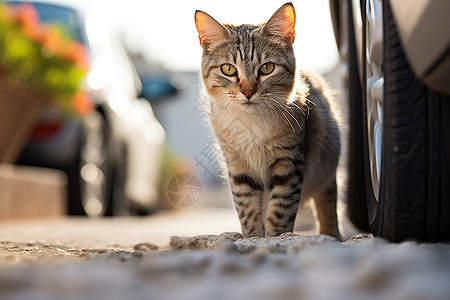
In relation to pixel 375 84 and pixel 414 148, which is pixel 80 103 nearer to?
pixel 375 84

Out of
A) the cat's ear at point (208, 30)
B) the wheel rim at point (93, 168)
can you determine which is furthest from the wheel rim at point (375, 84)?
the wheel rim at point (93, 168)

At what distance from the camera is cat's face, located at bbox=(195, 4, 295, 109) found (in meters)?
2.74

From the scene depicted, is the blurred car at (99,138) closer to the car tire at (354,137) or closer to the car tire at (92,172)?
the car tire at (92,172)

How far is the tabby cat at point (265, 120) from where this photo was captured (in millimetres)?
2656

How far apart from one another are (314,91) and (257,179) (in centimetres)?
61

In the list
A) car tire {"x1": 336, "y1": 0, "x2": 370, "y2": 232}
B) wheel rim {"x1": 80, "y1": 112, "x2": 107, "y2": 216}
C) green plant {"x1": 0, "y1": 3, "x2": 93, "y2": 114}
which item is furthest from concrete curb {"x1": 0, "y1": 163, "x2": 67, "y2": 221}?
car tire {"x1": 336, "y1": 0, "x2": 370, "y2": 232}

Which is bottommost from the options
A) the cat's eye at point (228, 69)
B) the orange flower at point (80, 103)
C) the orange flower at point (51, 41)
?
the orange flower at point (80, 103)

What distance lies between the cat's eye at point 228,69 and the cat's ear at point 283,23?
0.24 metres

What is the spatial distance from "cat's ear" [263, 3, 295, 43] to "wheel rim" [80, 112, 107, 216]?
2.65 meters

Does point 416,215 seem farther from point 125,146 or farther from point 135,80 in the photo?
point 135,80

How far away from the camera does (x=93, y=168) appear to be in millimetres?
5293

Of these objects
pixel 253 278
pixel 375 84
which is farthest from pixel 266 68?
pixel 253 278

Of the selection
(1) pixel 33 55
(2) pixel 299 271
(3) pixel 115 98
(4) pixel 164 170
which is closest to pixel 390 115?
(2) pixel 299 271

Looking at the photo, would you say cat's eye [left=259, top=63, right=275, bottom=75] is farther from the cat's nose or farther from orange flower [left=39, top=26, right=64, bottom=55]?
orange flower [left=39, top=26, right=64, bottom=55]
